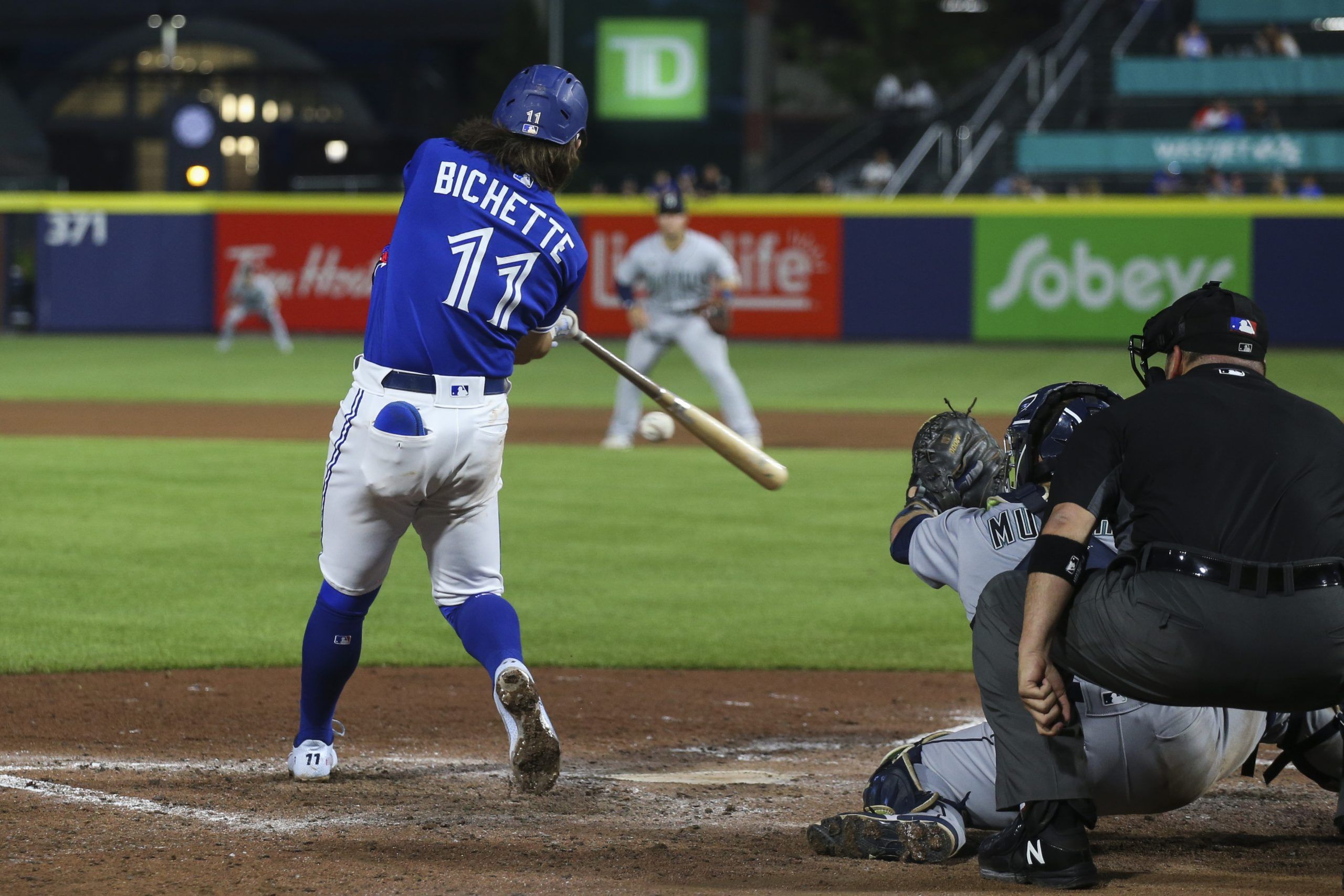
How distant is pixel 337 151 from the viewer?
39844 mm

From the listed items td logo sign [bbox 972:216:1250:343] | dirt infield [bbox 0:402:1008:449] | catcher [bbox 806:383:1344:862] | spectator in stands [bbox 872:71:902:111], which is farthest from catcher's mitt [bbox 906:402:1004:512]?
spectator in stands [bbox 872:71:902:111]

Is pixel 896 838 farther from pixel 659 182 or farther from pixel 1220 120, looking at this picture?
pixel 1220 120

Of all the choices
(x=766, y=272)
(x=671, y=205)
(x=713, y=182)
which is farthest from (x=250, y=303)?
(x=671, y=205)

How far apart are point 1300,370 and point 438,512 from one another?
18.4 m

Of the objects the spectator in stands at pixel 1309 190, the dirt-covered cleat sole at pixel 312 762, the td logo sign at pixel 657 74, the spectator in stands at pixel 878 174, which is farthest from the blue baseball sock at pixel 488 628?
the td logo sign at pixel 657 74

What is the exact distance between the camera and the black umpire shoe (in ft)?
13.2

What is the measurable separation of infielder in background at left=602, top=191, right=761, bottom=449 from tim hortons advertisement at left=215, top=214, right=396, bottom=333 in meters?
13.2

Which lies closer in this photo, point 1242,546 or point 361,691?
point 1242,546

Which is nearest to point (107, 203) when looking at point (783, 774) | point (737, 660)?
point (737, 660)

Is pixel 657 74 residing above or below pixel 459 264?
above

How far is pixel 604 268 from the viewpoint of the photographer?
26359 millimetres

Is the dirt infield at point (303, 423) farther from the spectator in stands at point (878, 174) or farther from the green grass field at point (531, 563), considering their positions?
the spectator in stands at point (878, 174)

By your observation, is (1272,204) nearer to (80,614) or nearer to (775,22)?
(80,614)

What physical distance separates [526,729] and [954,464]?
4.44ft
